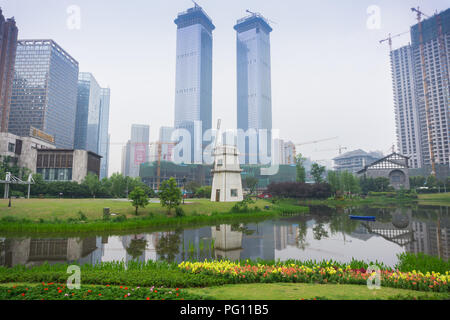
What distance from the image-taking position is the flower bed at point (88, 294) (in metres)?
6.64

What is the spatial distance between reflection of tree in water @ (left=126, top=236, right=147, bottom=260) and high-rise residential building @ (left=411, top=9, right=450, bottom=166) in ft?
475

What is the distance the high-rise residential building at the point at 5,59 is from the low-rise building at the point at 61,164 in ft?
178

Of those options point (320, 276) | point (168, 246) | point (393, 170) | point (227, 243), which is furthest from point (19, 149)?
point (393, 170)

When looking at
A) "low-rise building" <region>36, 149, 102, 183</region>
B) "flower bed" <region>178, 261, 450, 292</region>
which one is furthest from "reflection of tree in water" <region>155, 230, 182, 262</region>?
"low-rise building" <region>36, 149, 102, 183</region>

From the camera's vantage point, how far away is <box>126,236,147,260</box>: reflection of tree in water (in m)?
15.2

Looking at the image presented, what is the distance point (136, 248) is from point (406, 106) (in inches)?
7145

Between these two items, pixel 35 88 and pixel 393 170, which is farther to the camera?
pixel 35 88

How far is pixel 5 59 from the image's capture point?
104625mm

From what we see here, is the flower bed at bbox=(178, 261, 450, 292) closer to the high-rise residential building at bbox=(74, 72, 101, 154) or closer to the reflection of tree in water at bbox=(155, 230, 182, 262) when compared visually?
the reflection of tree in water at bbox=(155, 230, 182, 262)

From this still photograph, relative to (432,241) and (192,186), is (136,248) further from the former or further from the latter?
(192,186)

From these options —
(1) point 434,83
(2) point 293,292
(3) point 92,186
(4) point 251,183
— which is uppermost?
(1) point 434,83
